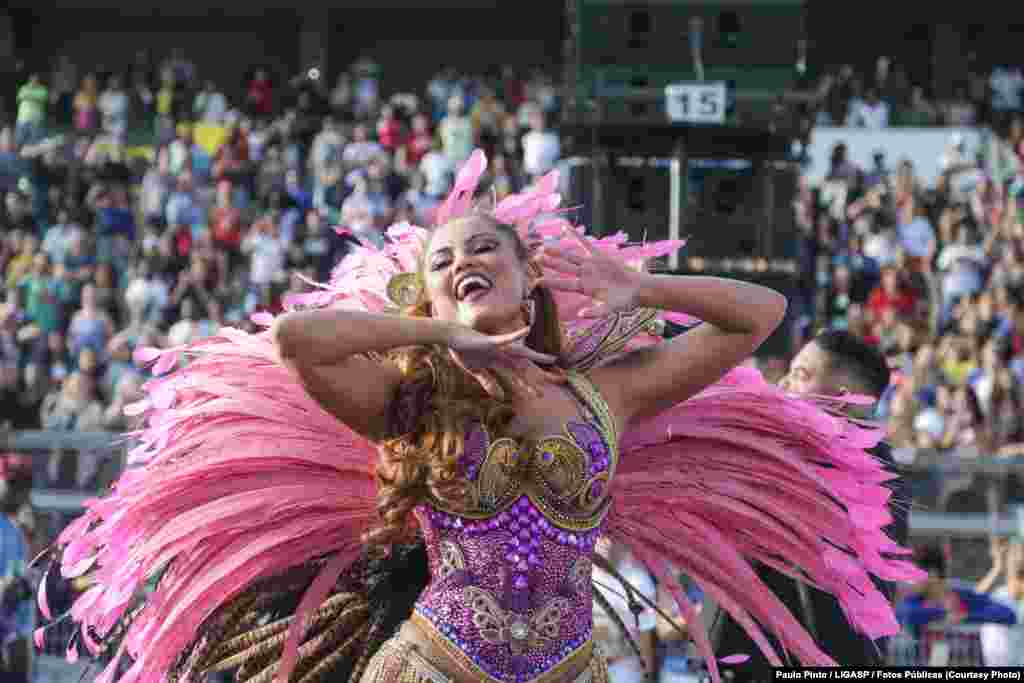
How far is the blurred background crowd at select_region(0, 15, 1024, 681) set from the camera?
510 inches

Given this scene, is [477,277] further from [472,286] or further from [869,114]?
[869,114]

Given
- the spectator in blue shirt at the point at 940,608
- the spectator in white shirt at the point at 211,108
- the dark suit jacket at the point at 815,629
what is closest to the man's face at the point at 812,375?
the dark suit jacket at the point at 815,629

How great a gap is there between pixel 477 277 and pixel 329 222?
1265 centimetres

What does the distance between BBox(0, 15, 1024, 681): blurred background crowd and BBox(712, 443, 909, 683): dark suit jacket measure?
3709 mm

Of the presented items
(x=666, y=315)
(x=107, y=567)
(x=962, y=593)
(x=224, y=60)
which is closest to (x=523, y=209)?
(x=666, y=315)

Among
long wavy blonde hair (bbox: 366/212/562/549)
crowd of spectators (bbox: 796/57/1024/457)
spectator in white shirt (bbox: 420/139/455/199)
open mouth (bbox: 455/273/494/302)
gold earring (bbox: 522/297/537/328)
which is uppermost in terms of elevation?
open mouth (bbox: 455/273/494/302)

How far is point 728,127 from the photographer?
27.8 feet

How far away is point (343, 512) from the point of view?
4.55 meters

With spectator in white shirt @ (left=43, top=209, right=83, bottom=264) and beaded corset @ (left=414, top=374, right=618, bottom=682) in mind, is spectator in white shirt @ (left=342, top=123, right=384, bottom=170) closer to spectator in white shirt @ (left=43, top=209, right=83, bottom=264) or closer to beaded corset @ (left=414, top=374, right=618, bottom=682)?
spectator in white shirt @ (left=43, top=209, right=83, bottom=264)

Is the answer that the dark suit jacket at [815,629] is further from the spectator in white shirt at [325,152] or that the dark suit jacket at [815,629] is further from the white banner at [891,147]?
the white banner at [891,147]

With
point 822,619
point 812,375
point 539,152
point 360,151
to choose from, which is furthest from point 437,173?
point 822,619

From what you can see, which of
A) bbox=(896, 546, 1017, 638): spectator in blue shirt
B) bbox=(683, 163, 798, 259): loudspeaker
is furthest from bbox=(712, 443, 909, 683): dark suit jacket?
bbox=(896, 546, 1017, 638): spectator in blue shirt

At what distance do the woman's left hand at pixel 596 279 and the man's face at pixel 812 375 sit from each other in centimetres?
171

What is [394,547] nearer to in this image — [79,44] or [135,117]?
[135,117]
